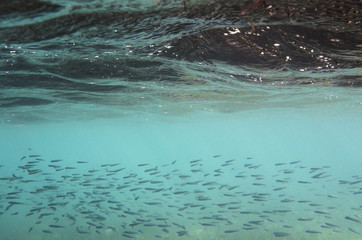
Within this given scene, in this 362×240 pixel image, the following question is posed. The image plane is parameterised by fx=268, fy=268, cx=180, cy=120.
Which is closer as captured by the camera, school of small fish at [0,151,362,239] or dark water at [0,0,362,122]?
dark water at [0,0,362,122]

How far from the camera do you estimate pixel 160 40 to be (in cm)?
800

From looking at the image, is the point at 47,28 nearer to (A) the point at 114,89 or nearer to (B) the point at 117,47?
(B) the point at 117,47

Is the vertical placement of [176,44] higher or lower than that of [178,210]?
higher

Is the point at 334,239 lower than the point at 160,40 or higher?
lower

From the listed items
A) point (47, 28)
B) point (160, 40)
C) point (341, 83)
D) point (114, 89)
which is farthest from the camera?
point (114, 89)

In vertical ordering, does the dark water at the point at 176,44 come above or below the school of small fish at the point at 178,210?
above

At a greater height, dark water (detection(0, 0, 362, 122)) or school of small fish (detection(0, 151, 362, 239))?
dark water (detection(0, 0, 362, 122))

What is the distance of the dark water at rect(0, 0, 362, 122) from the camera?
5.89 meters

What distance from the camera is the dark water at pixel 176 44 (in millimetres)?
5891

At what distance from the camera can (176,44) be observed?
837cm

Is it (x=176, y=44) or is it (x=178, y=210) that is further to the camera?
(x=178, y=210)

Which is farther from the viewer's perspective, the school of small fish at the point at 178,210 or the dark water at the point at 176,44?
the school of small fish at the point at 178,210

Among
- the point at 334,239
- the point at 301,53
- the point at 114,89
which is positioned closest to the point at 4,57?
the point at 114,89

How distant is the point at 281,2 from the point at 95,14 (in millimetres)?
4084
